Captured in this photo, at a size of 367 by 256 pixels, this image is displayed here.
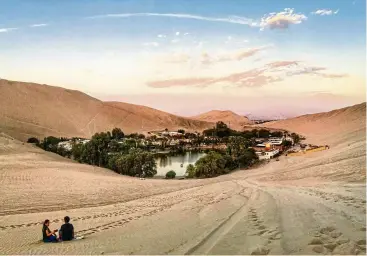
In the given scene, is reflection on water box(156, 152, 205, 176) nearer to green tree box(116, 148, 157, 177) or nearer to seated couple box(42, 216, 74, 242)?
green tree box(116, 148, 157, 177)

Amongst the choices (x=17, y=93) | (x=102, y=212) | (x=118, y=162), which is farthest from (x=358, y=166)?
(x=17, y=93)

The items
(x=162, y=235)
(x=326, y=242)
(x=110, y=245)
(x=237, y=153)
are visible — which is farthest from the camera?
(x=237, y=153)

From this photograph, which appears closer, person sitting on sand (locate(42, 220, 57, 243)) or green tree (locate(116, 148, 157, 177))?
person sitting on sand (locate(42, 220, 57, 243))

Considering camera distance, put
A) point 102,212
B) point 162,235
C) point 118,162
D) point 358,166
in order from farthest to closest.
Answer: point 118,162 → point 358,166 → point 102,212 → point 162,235

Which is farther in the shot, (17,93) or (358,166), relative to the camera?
(17,93)

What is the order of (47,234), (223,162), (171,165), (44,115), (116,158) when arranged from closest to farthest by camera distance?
(47,234)
(223,162)
(116,158)
(171,165)
(44,115)

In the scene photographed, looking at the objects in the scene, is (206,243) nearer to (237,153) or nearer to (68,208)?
(68,208)

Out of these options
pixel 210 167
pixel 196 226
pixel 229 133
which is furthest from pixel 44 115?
pixel 196 226

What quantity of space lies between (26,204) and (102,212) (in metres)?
4.90

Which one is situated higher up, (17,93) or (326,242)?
(17,93)

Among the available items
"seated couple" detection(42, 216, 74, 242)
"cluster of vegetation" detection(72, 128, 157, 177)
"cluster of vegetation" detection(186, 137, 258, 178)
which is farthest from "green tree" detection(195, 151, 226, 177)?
"seated couple" detection(42, 216, 74, 242)

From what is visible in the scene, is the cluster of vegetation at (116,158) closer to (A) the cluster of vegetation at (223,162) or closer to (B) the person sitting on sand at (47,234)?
(A) the cluster of vegetation at (223,162)

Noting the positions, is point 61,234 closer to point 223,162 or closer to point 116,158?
point 223,162

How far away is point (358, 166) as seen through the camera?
26656 mm
